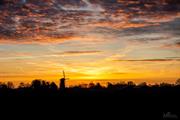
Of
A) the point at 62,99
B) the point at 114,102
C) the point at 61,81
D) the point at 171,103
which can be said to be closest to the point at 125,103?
the point at 114,102

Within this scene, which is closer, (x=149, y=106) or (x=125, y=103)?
(x=149, y=106)

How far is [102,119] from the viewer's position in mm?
58625

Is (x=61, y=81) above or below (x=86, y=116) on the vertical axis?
above

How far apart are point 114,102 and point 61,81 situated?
1871 inches

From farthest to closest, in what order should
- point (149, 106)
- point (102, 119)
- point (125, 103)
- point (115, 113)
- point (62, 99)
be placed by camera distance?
point (62, 99)
point (125, 103)
point (149, 106)
point (115, 113)
point (102, 119)

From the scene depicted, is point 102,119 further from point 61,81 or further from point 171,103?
point 61,81

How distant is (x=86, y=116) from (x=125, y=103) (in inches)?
630

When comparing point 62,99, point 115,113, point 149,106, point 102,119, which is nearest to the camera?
point 102,119

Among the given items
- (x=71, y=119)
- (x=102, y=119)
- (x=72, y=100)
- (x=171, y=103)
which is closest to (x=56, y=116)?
(x=71, y=119)

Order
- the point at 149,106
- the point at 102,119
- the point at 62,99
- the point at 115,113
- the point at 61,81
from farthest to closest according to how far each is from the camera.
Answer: the point at 61,81, the point at 62,99, the point at 149,106, the point at 115,113, the point at 102,119

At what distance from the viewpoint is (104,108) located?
229 feet

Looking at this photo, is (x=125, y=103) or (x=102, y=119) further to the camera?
(x=125, y=103)

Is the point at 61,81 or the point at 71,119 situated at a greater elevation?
the point at 61,81

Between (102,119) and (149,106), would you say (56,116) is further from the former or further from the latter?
(149,106)
